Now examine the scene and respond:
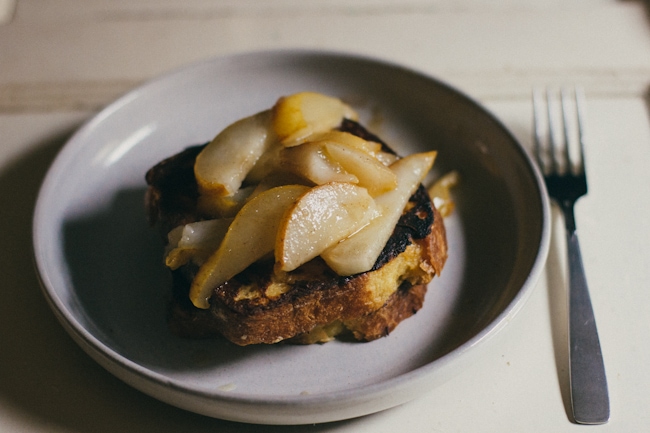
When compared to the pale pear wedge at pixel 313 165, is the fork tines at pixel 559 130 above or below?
below

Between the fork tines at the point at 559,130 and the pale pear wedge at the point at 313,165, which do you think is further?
the fork tines at the point at 559,130

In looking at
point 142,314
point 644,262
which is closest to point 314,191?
point 142,314

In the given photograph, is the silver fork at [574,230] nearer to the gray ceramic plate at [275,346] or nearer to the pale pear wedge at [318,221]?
the gray ceramic plate at [275,346]

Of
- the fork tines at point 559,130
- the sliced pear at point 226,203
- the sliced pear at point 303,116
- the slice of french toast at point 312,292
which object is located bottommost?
the fork tines at point 559,130

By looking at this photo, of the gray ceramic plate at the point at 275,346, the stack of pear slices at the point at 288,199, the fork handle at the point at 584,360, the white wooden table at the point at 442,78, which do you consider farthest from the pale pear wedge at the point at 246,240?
the fork handle at the point at 584,360

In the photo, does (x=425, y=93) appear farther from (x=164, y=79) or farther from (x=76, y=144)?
(x=76, y=144)

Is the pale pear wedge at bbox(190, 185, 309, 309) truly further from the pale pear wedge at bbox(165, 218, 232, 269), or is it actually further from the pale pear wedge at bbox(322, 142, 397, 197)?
the pale pear wedge at bbox(322, 142, 397, 197)

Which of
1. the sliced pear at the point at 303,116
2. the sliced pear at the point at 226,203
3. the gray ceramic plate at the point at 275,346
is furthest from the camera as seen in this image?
the sliced pear at the point at 303,116
